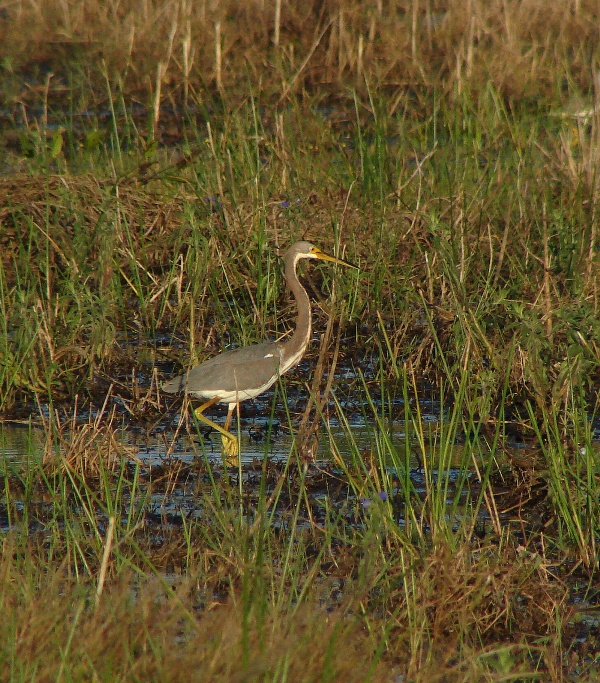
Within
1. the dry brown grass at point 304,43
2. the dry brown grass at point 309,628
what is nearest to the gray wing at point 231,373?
the dry brown grass at point 309,628

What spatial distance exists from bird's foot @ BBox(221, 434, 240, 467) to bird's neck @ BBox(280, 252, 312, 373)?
0.48m

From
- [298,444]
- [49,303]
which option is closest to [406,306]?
[49,303]

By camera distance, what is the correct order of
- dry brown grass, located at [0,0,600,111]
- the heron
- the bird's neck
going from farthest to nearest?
1. dry brown grass, located at [0,0,600,111]
2. the bird's neck
3. the heron

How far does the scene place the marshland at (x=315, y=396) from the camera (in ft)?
10.4

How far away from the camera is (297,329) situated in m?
6.19

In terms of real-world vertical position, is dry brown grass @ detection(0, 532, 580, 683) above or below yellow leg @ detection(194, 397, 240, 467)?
above

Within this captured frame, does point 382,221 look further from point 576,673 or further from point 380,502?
point 576,673

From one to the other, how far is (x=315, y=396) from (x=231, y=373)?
2.00m

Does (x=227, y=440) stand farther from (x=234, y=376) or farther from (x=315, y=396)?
(x=315, y=396)

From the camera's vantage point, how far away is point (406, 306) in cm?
662

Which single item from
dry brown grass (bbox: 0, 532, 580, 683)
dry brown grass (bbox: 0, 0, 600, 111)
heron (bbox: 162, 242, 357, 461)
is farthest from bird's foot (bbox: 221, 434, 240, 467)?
dry brown grass (bbox: 0, 0, 600, 111)

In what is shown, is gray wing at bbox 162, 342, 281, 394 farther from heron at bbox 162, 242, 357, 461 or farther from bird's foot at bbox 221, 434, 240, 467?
bird's foot at bbox 221, 434, 240, 467

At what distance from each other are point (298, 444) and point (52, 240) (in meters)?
3.23

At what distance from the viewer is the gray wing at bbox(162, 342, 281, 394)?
576 cm
